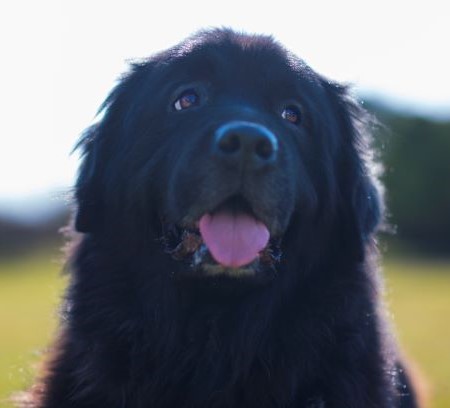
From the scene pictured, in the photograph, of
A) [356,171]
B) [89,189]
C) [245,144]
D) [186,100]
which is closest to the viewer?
[245,144]

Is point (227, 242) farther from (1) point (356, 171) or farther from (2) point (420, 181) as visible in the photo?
(2) point (420, 181)

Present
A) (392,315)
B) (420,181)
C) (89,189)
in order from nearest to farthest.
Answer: (89,189)
(392,315)
(420,181)

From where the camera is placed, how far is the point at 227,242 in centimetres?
387

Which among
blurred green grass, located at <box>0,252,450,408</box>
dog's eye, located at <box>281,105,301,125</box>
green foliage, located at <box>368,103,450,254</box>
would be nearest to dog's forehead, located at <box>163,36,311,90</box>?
dog's eye, located at <box>281,105,301,125</box>

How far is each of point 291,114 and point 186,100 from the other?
0.54m

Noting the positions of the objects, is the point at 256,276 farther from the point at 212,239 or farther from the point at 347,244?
the point at 347,244

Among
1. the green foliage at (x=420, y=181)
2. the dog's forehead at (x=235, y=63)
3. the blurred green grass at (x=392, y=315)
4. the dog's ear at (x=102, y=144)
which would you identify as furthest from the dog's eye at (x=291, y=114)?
the green foliage at (x=420, y=181)

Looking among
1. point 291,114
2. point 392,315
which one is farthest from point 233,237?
point 392,315

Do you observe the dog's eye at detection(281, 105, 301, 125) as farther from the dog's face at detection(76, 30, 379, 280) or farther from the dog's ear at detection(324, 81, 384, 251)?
the dog's ear at detection(324, 81, 384, 251)

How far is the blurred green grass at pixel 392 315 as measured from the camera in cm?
554

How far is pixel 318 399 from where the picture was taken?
3957 millimetres

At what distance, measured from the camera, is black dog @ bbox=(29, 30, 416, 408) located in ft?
12.8

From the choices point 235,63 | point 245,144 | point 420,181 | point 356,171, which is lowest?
point 420,181

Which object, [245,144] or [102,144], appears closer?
[245,144]
